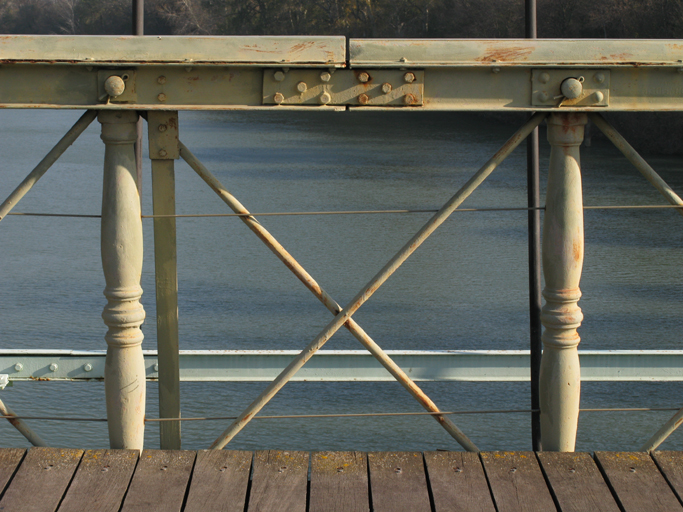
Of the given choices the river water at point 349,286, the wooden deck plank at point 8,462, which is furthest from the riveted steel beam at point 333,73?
the river water at point 349,286

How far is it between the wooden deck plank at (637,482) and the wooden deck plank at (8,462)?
1.18 m

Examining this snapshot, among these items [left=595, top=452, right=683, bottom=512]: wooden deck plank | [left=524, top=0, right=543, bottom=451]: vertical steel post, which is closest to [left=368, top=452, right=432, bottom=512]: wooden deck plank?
[left=595, top=452, right=683, bottom=512]: wooden deck plank

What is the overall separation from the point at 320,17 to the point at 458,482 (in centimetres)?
3290

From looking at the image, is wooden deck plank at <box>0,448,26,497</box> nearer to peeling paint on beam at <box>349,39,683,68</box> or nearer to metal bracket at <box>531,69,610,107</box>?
peeling paint on beam at <box>349,39,683,68</box>

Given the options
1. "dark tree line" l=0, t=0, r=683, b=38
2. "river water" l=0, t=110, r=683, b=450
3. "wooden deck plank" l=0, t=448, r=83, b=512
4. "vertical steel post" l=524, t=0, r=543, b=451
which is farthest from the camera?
"dark tree line" l=0, t=0, r=683, b=38

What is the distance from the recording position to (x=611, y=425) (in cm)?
610

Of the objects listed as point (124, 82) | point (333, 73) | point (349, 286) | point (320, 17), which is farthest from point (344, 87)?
point (320, 17)

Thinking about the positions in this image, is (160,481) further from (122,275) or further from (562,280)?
(562,280)

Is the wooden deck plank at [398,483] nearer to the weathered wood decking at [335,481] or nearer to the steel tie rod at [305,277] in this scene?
the weathered wood decking at [335,481]

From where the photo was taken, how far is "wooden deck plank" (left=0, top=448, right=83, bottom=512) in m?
1.66

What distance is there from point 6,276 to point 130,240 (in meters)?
7.95

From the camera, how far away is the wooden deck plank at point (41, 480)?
5.44 ft

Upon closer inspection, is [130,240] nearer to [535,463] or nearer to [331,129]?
[535,463]

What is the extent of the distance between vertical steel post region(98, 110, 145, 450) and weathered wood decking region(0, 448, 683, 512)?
0.35 ft
